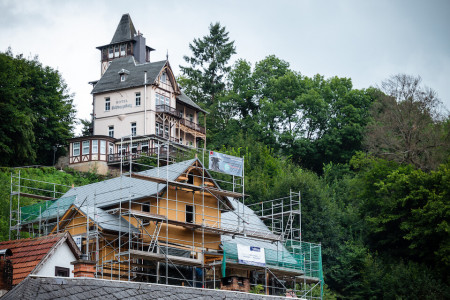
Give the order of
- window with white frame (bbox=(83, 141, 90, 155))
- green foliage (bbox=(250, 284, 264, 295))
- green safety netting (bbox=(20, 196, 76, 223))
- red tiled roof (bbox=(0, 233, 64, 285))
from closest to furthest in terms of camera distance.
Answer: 1. red tiled roof (bbox=(0, 233, 64, 285))
2. green foliage (bbox=(250, 284, 264, 295))
3. green safety netting (bbox=(20, 196, 76, 223))
4. window with white frame (bbox=(83, 141, 90, 155))

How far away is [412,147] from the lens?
2283 inches

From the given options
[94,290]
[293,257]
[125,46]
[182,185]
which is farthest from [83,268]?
[125,46]

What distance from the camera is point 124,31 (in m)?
82.2

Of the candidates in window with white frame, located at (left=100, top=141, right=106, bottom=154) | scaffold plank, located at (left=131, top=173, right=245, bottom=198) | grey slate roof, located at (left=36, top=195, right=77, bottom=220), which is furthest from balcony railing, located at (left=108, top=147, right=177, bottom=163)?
grey slate roof, located at (left=36, top=195, right=77, bottom=220)

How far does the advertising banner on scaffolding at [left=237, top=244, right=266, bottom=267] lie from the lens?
129 feet

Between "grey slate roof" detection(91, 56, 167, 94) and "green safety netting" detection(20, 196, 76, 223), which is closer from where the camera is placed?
"green safety netting" detection(20, 196, 76, 223)

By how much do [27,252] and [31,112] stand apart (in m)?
37.7

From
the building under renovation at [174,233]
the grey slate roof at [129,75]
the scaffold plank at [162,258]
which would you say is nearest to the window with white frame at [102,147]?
the grey slate roof at [129,75]

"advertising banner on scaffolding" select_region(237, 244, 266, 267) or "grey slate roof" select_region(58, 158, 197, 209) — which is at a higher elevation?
"grey slate roof" select_region(58, 158, 197, 209)

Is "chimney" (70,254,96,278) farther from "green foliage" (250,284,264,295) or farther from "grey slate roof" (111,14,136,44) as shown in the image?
"grey slate roof" (111,14,136,44)

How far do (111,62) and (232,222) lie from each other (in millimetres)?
36833

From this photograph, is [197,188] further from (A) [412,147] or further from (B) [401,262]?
(A) [412,147]

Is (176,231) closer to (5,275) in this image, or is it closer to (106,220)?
(106,220)

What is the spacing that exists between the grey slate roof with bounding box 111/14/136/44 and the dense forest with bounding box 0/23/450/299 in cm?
756
